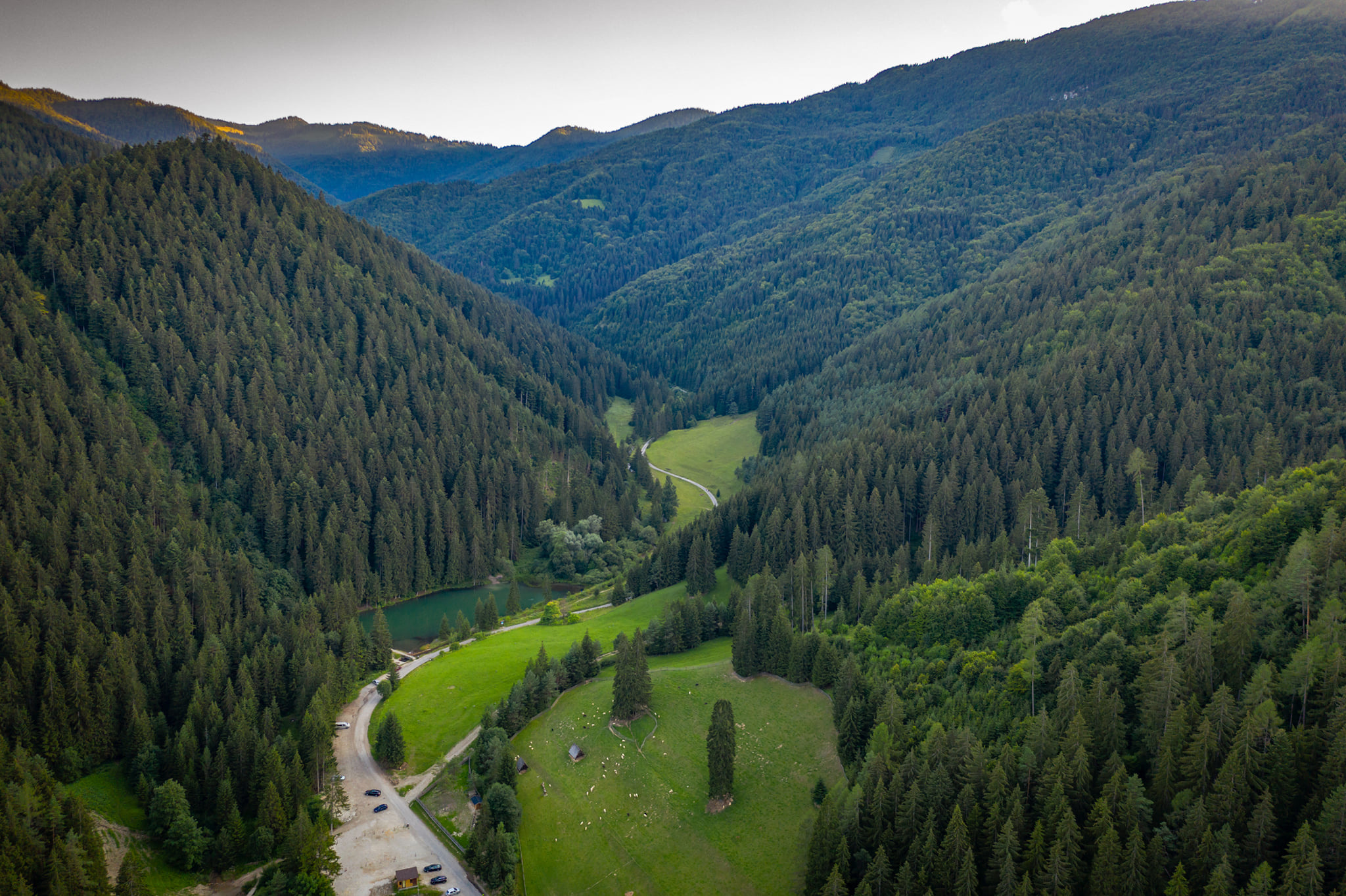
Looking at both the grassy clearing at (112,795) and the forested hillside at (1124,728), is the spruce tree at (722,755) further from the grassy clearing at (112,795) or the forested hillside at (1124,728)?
the grassy clearing at (112,795)

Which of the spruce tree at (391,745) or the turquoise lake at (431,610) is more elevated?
the spruce tree at (391,745)

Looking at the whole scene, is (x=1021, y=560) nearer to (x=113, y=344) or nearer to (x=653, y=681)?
(x=653, y=681)

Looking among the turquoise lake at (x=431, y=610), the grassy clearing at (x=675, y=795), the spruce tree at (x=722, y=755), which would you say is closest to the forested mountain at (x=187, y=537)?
the turquoise lake at (x=431, y=610)

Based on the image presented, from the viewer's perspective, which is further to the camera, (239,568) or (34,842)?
(239,568)

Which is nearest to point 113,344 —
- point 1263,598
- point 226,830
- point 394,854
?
point 226,830

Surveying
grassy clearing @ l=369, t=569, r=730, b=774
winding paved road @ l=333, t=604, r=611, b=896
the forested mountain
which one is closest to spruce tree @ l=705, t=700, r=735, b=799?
winding paved road @ l=333, t=604, r=611, b=896


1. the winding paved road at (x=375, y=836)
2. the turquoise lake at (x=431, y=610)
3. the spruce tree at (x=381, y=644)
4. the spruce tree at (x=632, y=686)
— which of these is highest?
the spruce tree at (x=632, y=686)

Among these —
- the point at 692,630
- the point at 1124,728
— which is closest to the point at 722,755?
the point at 1124,728
